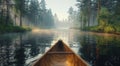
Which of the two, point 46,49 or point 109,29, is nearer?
point 46,49

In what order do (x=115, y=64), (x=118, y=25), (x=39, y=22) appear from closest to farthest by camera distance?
(x=115, y=64), (x=118, y=25), (x=39, y=22)

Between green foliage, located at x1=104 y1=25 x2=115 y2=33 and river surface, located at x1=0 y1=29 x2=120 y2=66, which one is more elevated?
green foliage, located at x1=104 y1=25 x2=115 y2=33

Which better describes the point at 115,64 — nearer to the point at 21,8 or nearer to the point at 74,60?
the point at 74,60

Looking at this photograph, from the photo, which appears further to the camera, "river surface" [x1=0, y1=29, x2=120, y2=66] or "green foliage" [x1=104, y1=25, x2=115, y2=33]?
"green foliage" [x1=104, y1=25, x2=115, y2=33]

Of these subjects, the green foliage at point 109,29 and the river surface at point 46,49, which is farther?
the green foliage at point 109,29

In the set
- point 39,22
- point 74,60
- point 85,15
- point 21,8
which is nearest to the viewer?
point 74,60

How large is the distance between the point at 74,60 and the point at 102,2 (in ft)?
206

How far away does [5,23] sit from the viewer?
5472 cm

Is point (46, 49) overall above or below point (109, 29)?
below

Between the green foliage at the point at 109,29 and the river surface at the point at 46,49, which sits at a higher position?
the green foliage at the point at 109,29

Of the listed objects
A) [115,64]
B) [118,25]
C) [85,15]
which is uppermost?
[85,15]

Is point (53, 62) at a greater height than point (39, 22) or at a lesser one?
lesser

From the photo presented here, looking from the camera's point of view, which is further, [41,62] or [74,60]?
[74,60]

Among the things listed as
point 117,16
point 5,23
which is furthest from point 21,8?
point 117,16
